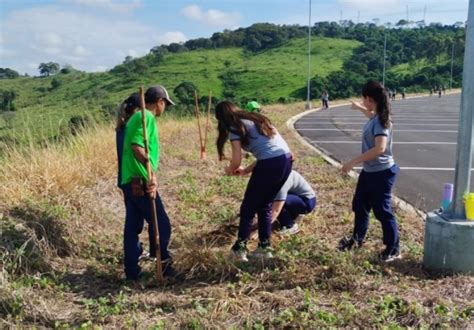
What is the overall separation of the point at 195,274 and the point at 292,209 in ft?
4.93

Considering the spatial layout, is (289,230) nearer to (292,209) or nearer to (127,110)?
(292,209)

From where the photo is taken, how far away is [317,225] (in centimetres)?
573

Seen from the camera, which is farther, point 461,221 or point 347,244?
point 347,244

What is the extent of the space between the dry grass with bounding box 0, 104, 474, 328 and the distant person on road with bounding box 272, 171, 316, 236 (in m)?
0.19

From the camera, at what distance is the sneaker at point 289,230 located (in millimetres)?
5299

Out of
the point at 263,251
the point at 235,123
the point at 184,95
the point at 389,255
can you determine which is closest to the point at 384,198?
the point at 389,255

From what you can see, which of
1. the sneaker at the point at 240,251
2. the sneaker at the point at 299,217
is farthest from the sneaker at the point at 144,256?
the sneaker at the point at 299,217

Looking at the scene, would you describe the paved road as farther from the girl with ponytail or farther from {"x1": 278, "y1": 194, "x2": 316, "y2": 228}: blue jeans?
the girl with ponytail

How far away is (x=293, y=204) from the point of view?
5.47 meters

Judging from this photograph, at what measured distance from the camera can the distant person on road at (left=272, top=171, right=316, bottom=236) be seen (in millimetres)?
5418

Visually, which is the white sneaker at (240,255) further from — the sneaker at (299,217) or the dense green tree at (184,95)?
the dense green tree at (184,95)

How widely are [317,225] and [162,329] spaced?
9.04 feet

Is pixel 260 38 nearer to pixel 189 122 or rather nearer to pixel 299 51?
pixel 299 51

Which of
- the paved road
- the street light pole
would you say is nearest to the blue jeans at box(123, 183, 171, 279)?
the street light pole
